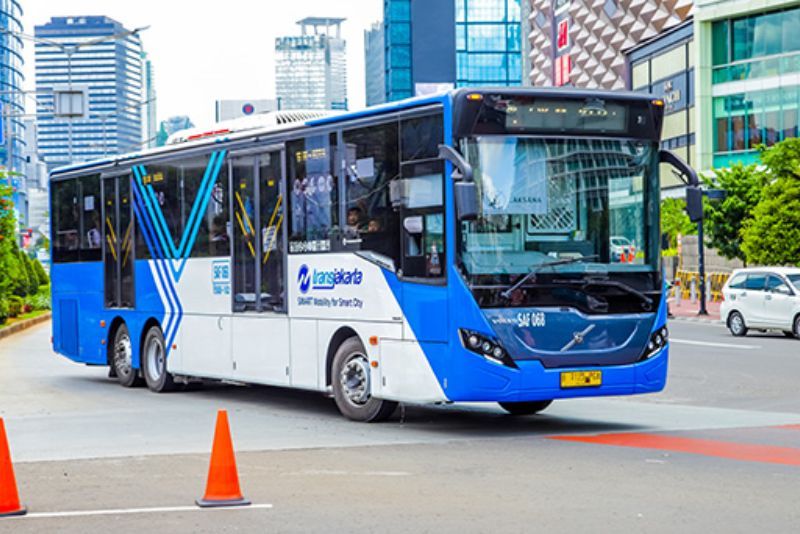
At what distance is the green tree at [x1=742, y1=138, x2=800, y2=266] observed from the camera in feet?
143

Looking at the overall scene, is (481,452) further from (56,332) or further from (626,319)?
(56,332)

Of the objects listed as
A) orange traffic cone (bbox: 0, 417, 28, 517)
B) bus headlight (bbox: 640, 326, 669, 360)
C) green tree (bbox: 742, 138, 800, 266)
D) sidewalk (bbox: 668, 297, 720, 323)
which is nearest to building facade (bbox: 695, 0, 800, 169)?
sidewalk (bbox: 668, 297, 720, 323)

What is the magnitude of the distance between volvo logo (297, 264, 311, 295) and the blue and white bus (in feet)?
0.07

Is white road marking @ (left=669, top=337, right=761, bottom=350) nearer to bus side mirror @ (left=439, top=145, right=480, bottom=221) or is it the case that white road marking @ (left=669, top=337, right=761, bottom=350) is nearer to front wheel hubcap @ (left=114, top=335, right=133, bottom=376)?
front wheel hubcap @ (left=114, top=335, right=133, bottom=376)

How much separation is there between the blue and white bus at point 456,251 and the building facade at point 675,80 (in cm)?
5703

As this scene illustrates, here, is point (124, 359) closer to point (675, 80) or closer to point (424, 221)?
point (424, 221)

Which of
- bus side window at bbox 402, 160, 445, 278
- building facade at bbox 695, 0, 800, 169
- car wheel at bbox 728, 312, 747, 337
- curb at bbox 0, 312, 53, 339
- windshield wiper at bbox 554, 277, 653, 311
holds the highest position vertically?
building facade at bbox 695, 0, 800, 169

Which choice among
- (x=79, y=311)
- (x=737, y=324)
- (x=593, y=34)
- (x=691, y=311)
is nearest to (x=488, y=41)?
(x=593, y=34)

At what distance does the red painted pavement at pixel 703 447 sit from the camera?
1212 centimetres

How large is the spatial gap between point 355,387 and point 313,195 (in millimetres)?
2206

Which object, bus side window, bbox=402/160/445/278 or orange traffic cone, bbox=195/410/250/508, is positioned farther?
bus side window, bbox=402/160/445/278

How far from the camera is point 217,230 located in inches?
722

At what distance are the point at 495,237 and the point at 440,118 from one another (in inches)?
49.9

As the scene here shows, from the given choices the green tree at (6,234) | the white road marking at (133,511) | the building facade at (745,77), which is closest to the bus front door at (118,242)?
the white road marking at (133,511)
